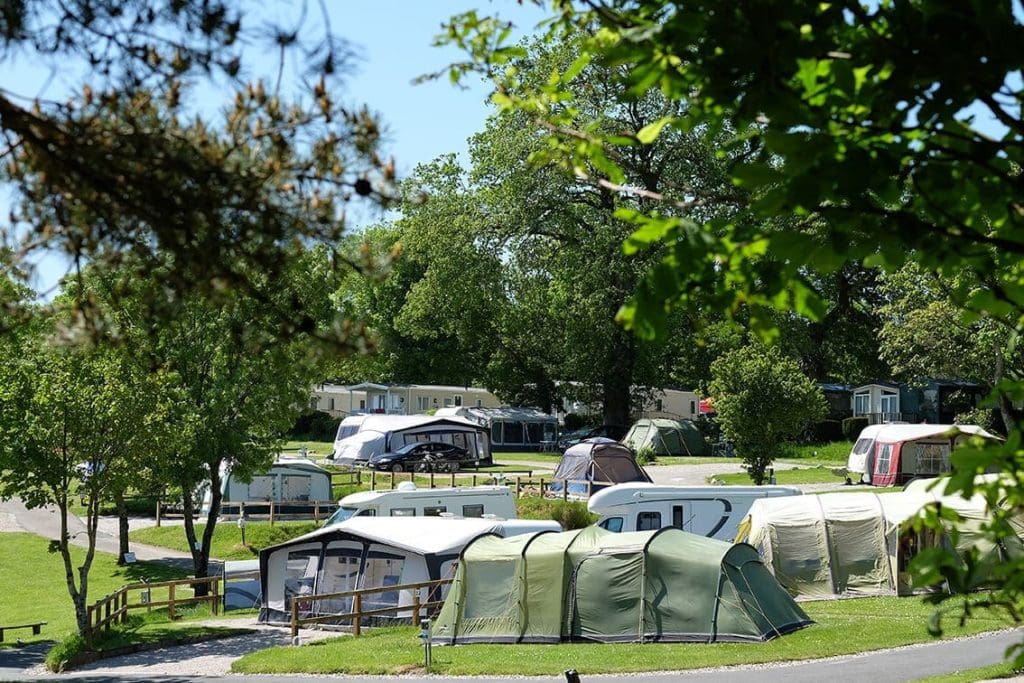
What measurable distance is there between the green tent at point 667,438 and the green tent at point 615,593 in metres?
30.5

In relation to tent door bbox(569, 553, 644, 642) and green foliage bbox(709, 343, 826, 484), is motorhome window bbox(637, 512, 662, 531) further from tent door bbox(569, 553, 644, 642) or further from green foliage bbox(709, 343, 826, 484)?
tent door bbox(569, 553, 644, 642)

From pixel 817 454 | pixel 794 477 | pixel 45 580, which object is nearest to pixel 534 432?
pixel 817 454

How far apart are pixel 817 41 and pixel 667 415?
6518 cm

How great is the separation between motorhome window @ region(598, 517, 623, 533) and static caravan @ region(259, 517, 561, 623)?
3345 millimetres

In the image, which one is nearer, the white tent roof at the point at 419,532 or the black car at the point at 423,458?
the white tent roof at the point at 419,532

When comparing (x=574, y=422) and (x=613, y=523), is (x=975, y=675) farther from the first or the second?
(x=574, y=422)

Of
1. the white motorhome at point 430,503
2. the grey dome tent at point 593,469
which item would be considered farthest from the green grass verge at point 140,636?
the grey dome tent at point 593,469

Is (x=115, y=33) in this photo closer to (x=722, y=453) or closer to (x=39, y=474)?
(x=39, y=474)

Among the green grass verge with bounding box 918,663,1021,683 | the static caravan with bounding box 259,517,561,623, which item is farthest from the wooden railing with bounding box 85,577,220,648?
the green grass verge with bounding box 918,663,1021,683

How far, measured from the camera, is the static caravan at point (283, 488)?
37469 millimetres

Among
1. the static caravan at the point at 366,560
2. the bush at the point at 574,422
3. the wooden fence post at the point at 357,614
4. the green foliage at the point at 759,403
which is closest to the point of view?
the wooden fence post at the point at 357,614

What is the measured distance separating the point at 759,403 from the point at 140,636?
62.6ft

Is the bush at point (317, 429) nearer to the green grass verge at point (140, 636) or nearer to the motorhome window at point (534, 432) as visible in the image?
the motorhome window at point (534, 432)

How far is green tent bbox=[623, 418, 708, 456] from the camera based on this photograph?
2030 inches
